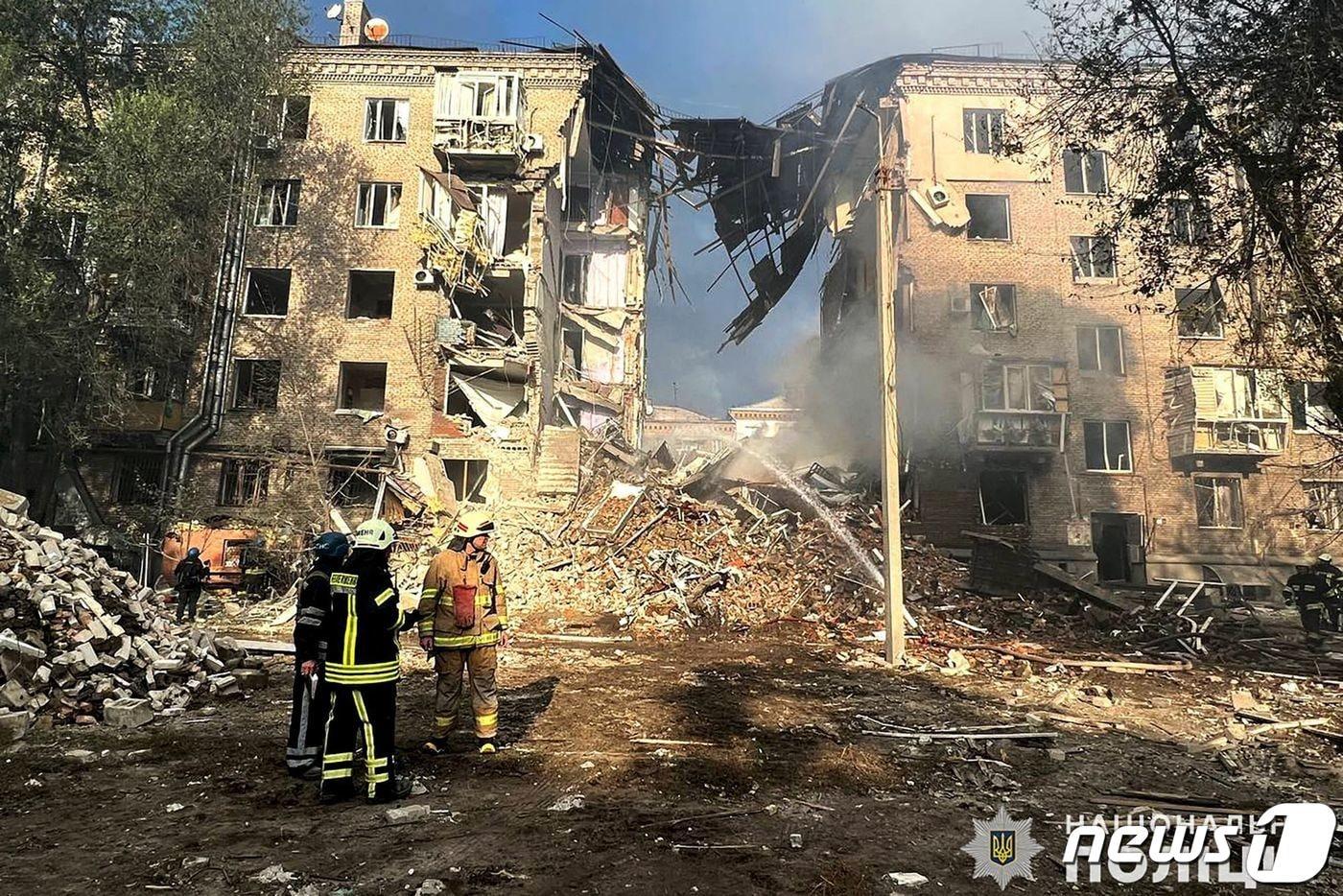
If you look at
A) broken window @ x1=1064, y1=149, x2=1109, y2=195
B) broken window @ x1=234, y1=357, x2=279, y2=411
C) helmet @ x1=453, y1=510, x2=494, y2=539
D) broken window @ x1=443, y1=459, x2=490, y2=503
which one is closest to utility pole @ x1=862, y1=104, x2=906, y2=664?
helmet @ x1=453, y1=510, x2=494, y2=539

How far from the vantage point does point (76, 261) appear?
1912 centimetres

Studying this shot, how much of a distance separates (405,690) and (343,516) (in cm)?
1484

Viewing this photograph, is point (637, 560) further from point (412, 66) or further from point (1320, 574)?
point (412, 66)

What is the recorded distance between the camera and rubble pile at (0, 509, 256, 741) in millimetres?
6090

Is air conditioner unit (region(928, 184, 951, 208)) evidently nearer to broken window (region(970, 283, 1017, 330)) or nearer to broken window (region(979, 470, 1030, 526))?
broken window (region(970, 283, 1017, 330))

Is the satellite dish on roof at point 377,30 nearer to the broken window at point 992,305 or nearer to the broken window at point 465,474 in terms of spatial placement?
the broken window at point 465,474

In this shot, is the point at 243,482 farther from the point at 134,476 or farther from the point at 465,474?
the point at 465,474

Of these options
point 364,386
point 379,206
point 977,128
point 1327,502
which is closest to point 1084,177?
point 977,128

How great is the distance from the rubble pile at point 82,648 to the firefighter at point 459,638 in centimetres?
311

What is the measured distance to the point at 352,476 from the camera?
71.2 feet

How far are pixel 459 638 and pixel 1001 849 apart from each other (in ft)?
13.2

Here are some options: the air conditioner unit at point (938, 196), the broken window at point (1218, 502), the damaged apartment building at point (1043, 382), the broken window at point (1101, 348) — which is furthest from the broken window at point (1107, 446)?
the air conditioner unit at point (938, 196)

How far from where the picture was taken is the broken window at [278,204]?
24000mm

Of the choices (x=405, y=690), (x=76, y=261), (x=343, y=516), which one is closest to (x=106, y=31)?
(x=76, y=261)
